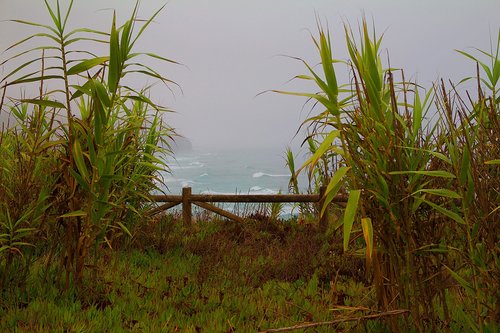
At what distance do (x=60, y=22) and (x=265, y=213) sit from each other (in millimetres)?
5918

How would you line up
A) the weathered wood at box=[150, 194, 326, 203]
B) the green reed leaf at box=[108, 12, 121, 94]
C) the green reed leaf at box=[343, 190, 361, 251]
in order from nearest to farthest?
the green reed leaf at box=[343, 190, 361, 251] < the green reed leaf at box=[108, 12, 121, 94] < the weathered wood at box=[150, 194, 326, 203]

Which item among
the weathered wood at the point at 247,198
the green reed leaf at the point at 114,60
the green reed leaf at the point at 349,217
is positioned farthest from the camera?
the weathered wood at the point at 247,198

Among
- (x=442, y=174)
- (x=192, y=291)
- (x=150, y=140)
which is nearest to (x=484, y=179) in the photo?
(x=442, y=174)

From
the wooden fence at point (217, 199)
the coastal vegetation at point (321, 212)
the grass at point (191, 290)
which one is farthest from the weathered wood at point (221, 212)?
the coastal vegetation at point (321, 212)

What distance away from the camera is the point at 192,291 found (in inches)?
171

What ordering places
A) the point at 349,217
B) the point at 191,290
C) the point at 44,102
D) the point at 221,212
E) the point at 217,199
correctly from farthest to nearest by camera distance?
the point at 217,199 < the point at 221,212 < the point at 191,290 < the point at 44,102 < the point at 349,217

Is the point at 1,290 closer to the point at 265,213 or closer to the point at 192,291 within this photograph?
the point at 192,291

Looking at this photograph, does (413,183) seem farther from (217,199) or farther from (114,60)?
(217,199)

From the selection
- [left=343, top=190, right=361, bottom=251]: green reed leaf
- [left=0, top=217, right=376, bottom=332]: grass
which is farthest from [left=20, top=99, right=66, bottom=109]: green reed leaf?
[left=343, top=190, right=361, bottom=251]: green reed leaf

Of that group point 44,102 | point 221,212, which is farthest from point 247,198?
point 44,102

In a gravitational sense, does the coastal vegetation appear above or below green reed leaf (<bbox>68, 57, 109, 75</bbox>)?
below

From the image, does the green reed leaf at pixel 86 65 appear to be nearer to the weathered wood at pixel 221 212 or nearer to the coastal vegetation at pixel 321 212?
the coastal vegetation at pixel 321 212

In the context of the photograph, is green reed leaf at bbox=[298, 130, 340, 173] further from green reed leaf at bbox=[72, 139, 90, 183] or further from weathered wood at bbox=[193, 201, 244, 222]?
weathered wood at bbox=[193, 201, 244, 222]

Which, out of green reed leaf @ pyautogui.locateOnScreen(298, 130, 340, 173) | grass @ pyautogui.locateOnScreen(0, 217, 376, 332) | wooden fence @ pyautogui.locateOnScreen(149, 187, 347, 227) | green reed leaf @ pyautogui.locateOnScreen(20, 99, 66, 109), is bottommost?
grass @ pyautogui.locateOnScreen(0, 217, 376, 332)
